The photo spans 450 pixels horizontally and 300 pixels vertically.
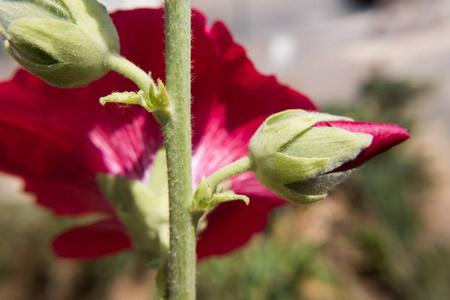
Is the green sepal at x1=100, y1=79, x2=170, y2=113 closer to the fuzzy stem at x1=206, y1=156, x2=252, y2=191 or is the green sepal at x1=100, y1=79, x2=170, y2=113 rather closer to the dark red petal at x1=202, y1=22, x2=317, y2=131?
the fuzzy stem at x1=206, y1=156, x2=252, y2=191

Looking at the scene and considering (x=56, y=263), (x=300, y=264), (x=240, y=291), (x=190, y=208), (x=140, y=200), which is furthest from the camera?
(x=56, y=263)

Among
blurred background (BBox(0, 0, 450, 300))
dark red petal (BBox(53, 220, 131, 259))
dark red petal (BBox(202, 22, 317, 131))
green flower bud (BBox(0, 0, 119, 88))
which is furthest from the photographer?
blurred background (BBox(0, 0, 450, 300))

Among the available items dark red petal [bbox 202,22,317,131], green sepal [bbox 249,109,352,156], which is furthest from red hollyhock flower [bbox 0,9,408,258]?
green sepal [bbox 249,109,352,156]

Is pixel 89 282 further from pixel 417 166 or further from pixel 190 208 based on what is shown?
pixel 190 208

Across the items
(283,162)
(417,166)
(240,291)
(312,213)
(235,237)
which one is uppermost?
(283,162)

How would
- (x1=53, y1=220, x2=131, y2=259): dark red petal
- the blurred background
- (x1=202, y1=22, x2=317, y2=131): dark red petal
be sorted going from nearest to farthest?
(x1=202, y1=22, x2=317, y2=131): dark red petal → (x1=53, y1=220, x2=131, y2=259): dark red petal → the blurred background

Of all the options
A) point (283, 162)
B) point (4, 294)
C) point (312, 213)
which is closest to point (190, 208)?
point (283, 162)
